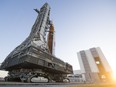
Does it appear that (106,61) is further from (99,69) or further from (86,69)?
(86,69)

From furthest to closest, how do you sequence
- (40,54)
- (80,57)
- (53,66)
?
(80,57)
(53,66)
(40,54)

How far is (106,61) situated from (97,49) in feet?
44.5

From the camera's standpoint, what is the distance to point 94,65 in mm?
85438

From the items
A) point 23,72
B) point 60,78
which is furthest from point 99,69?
point 23,72

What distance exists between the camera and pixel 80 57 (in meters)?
93.1

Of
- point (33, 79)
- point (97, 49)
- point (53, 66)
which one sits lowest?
point (33, 79)

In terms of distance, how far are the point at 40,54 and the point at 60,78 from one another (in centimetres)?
1117

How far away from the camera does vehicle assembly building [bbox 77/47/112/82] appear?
74.8 meters

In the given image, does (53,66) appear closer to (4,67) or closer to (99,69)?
(4,67)

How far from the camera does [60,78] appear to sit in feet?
85.3

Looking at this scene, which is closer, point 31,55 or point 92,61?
point 31,55

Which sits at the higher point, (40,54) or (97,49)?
(97,49)

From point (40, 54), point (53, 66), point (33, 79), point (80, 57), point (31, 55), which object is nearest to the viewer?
point (33, 79)

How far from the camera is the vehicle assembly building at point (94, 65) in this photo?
74750mm
